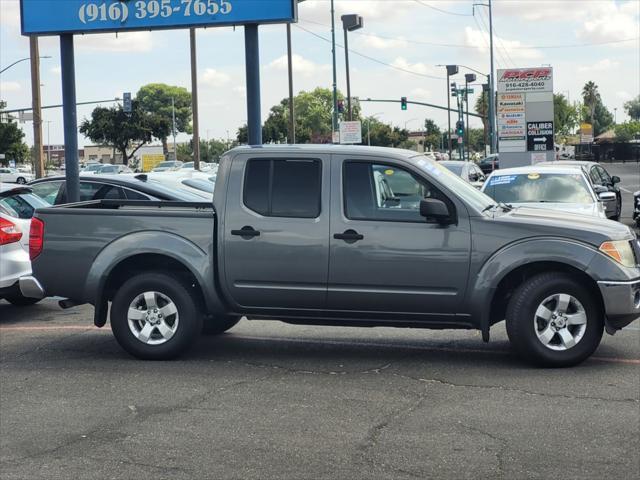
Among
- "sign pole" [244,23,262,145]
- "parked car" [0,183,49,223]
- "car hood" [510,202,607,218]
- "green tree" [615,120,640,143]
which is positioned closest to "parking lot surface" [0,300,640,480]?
"parked car" [0,183,49,223]

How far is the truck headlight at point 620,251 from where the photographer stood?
7613mm

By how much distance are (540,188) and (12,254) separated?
8173mm

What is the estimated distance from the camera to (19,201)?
10.9 metres

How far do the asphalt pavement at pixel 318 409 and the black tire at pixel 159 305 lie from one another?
0.15 meters

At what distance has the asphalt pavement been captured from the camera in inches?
214

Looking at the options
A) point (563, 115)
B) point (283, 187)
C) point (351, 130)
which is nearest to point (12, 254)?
point (283, 187)

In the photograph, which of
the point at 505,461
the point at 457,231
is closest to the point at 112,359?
the point at 457,231

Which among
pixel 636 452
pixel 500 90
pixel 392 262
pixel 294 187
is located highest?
pixel 500 90

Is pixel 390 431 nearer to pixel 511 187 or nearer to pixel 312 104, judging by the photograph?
pixel 511 187

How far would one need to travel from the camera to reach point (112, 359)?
8.39m

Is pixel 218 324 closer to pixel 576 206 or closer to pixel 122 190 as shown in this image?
pixel 122 190

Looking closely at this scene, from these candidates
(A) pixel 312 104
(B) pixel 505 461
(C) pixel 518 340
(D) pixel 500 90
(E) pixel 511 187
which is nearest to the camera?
(B) pixel 505 461

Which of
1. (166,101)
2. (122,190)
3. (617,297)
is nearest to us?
(617,297)

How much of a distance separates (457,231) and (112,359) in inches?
128
